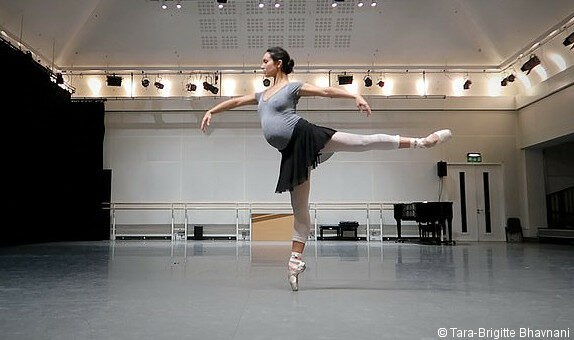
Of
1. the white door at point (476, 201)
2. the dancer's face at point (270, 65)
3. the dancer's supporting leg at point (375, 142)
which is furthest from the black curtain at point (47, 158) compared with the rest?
the white door at point (476, 201)

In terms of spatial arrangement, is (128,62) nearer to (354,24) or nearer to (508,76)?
(354,24)

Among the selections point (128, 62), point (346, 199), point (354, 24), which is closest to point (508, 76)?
point (354, 24)

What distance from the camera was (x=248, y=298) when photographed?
2102mm

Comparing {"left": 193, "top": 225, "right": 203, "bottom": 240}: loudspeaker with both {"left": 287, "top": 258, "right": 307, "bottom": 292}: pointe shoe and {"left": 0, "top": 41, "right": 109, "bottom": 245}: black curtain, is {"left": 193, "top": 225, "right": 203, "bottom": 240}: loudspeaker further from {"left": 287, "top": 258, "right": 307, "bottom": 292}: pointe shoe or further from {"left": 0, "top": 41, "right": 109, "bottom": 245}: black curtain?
{"left": 287, "top": 258, "right": 307, "bottom": 292}: pointe shoe

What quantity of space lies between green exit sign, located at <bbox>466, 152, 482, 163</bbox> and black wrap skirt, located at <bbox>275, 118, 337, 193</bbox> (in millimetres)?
10648

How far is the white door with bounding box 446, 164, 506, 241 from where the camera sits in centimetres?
1189

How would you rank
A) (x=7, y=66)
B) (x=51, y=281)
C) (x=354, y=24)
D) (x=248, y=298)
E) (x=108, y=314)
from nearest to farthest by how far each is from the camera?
(x=108, y=314)
(x=248, y=298)
(x=51, y=281)
(x=7, y=66)
(x=354, y=24)

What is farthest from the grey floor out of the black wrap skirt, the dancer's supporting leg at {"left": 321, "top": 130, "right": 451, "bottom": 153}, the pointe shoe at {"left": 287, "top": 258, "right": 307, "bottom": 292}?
the dancer's supporting leg at {"left": 321, "top": 130, "right": 451, "bottom": 153}

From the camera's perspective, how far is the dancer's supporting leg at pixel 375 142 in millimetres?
2434

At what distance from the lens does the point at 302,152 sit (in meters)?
2.49

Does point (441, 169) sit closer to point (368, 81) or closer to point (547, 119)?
point (547, 119)

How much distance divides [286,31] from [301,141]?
8.89 meters

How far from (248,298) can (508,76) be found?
11.5 metres

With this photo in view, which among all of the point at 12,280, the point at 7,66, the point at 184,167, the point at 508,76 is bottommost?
the point at 12,280
